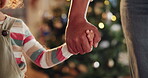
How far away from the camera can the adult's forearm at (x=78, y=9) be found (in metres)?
1.00

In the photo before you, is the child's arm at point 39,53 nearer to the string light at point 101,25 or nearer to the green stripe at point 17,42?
the green stripe at point 17,42

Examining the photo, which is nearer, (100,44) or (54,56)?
(54,56)

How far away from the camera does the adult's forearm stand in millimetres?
997

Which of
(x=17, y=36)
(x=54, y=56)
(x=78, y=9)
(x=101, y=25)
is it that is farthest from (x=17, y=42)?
(x=101, y=25)

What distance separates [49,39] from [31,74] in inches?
26.4

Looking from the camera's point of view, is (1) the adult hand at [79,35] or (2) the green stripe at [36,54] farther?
(2) the green stripe at [36,54]

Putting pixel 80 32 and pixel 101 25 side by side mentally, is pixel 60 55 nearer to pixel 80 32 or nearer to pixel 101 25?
pixel 80 32

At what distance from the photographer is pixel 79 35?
0.96 metres

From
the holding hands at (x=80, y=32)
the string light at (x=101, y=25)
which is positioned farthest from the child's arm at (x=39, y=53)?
the string light at (x=101, y=25)

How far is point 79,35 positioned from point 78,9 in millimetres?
91

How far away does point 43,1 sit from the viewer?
3.36m

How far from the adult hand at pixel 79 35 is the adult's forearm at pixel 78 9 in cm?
2

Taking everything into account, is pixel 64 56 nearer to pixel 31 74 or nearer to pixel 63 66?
pixel 63 66

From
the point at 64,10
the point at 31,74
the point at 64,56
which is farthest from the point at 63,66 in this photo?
the point at 64,56
